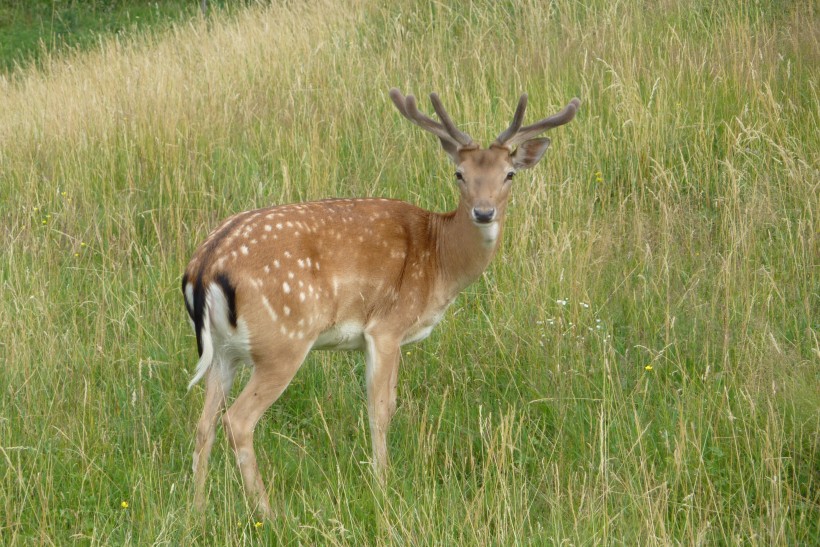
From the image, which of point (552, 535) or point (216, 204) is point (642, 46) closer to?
point (216, 204)

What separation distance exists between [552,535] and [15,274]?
3152 millimetres

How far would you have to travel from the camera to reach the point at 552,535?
353cm

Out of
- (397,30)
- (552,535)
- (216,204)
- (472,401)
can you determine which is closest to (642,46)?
(397,30)

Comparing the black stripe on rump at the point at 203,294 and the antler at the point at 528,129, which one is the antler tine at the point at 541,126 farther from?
the black stripe on rump at the point at 203,294

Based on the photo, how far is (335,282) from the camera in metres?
4.42

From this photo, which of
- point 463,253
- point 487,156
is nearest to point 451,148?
point 487,156

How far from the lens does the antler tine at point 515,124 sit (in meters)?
4.67

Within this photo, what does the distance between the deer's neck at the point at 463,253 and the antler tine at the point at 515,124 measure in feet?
1.06

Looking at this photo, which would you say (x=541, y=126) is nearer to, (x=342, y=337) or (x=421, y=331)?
(x=421, y=331)

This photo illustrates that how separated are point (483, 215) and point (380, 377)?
78cm

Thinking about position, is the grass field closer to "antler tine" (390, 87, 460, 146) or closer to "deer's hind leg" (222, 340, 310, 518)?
"deer's hind leg" (222, 340, 310, 518)

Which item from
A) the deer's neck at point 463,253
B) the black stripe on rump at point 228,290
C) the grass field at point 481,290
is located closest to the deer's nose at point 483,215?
the deer's neck at point 463,253

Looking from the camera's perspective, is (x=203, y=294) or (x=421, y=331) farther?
(x=421, y=331)

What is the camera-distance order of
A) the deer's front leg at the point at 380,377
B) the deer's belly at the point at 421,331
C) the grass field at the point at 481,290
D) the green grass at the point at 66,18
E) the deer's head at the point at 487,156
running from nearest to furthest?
1. the grass field at the point at 481,290
2. the deer's front leg at the point at 380,377
3. the deer's head at the point at 487,156
4. the deer's belly at the point at 421,331
5. the green grass at the point at 66,18
